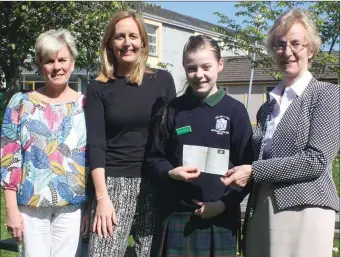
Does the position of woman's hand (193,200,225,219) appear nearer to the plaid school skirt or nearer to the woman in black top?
the plaid school skirt

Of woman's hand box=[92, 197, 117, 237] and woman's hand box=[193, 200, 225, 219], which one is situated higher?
woman's hand box=[193, 200, 225, 219]

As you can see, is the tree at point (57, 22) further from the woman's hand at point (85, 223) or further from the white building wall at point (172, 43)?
the white building wall at point (172, 43)

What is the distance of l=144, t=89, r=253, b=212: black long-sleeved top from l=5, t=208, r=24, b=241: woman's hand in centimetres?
87

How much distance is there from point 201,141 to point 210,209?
1.26 ft

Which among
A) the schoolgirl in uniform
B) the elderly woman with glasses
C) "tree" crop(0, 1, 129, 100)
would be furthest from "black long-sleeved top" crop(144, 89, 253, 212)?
"tree" crop(0, 1, 129, 100)

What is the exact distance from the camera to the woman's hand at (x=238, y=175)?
2.87 m

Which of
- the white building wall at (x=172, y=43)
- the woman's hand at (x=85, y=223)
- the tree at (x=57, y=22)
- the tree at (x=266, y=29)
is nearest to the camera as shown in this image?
the woman's hand at (x=85, y=223)

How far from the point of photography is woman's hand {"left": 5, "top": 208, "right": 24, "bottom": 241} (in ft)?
10.8

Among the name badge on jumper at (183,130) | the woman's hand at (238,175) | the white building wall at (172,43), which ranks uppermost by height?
the white building wall at (172,43)

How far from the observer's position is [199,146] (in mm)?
2977

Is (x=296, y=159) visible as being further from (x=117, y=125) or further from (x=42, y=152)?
(x=42, y=152)

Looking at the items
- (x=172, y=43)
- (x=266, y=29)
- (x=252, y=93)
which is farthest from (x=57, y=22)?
(x=252, y=93)

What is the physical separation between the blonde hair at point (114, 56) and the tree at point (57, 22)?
24.1ft

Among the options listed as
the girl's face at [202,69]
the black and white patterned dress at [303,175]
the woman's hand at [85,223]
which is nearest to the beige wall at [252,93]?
the woman's hand at [85,223]
